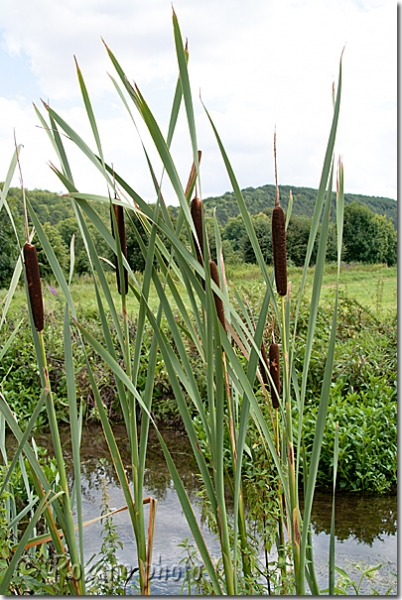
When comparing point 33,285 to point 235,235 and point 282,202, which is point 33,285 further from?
point 282,202

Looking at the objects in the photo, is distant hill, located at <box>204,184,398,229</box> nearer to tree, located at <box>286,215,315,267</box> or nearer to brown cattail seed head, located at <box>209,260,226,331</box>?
tree, located at <box>286,215,315,267</box>

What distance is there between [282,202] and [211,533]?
1261 mm

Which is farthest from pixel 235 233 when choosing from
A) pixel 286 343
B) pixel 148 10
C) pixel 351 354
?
pixel 286 343

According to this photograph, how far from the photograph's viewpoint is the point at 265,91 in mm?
1660

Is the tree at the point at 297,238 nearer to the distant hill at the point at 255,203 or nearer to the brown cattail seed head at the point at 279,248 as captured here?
the distant hill at the point at 255,203

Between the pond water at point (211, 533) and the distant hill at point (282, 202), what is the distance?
3.32ft

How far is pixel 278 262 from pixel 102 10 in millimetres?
1324

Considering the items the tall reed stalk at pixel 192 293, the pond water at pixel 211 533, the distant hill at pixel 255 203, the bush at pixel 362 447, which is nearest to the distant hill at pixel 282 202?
the distant hill at pixel 255 203

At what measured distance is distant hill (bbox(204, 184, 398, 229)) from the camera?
74.8 inches

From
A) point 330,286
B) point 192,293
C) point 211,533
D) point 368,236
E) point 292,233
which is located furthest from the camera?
point 330,286

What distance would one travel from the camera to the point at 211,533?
171 cm

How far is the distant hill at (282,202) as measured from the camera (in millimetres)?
1900

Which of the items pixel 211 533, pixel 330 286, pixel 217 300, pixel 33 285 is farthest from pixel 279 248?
pixel 330 286

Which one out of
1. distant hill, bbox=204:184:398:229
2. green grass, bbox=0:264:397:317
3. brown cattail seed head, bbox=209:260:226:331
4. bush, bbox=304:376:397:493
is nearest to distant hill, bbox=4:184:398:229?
distant hill, bbox=204:184:398:229
